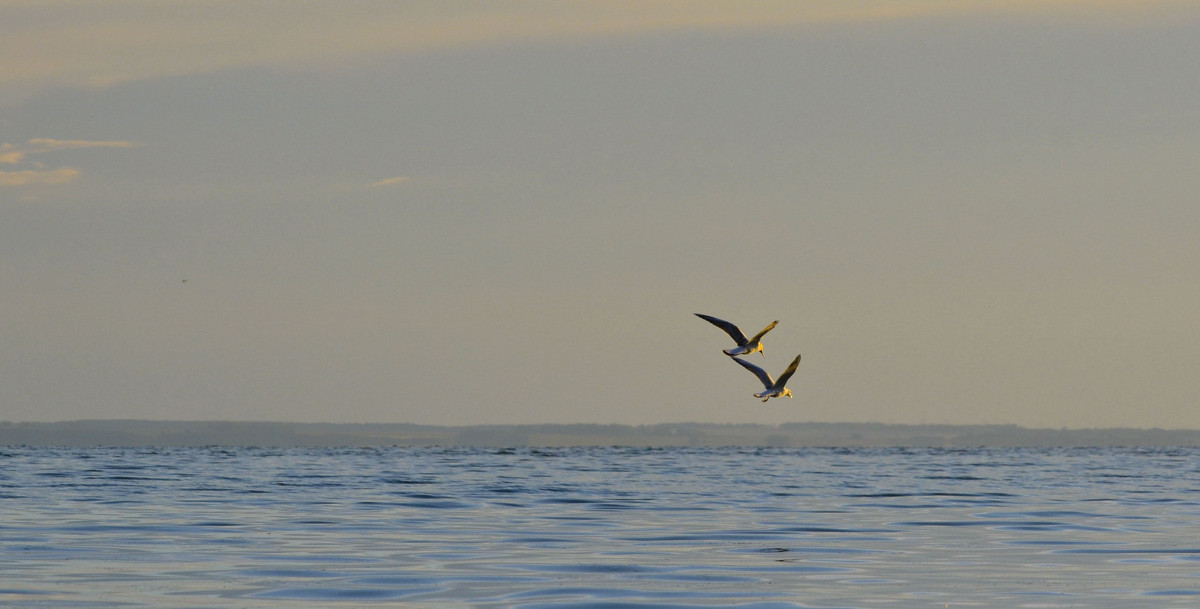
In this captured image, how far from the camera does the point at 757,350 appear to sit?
27.8m

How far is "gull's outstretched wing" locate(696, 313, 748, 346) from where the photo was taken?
26.1 metres

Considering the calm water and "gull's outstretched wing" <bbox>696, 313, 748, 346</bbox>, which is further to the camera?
"gull's outstretched wing" <bbox>696, 313, 748, 346</bbox>

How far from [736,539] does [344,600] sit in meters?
12.9

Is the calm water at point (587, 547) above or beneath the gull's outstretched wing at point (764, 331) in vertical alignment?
beneath

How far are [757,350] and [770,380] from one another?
208 centimetres

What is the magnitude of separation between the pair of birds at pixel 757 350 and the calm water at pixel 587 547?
10.1 feet

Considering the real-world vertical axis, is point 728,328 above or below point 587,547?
above

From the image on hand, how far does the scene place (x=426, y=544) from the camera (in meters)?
30.3

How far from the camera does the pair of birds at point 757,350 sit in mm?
26344

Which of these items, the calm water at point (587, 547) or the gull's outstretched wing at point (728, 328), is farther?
the gull's outstretched wing at point (728, 328)

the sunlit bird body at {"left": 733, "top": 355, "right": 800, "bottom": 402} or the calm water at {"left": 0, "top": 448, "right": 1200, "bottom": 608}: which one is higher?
the sunlit bird body at {"left": 733, "top": 355, "right": 800, "bottom": 402}

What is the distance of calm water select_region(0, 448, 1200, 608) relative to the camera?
2194 centimetres

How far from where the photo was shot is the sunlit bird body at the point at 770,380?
91.5ft

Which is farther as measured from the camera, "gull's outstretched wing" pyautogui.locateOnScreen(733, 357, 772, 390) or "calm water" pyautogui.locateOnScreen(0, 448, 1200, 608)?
"gull's outstretched wing" pyautogui.locateOnScreen(733, 357, 772, 390)
